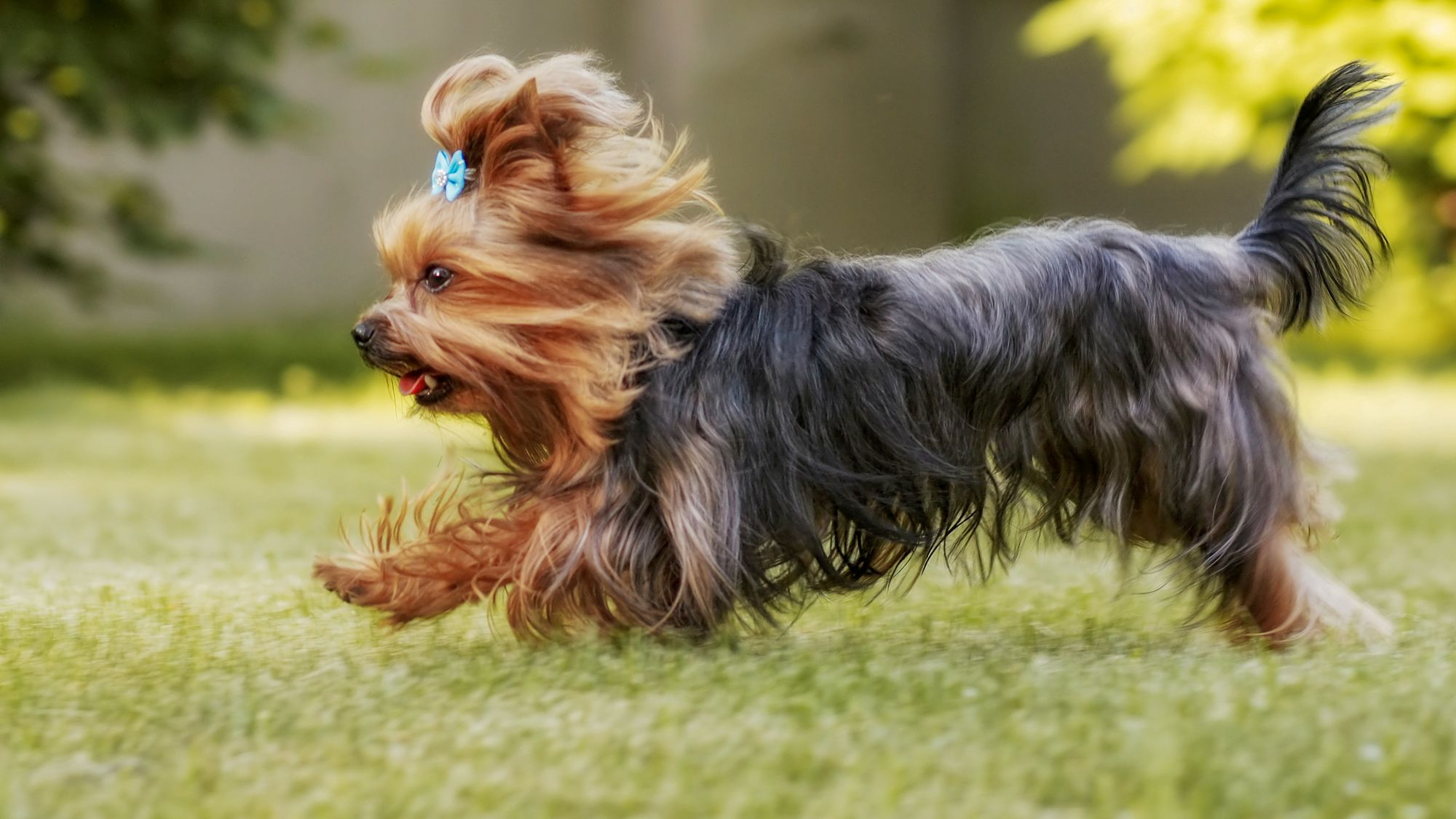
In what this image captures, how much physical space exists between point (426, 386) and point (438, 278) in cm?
21

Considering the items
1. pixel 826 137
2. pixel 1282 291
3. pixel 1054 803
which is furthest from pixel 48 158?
pixel 1054 803

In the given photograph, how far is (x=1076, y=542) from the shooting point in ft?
11.3

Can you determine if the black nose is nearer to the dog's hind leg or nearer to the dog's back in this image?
the dog's back

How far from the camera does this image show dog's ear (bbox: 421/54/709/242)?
10.2 ft

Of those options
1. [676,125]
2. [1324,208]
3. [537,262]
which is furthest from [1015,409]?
[676,125]

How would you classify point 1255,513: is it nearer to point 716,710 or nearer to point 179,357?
point 716,710

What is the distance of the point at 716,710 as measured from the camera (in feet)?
8.48

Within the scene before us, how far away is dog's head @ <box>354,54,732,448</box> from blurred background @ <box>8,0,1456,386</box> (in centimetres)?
494

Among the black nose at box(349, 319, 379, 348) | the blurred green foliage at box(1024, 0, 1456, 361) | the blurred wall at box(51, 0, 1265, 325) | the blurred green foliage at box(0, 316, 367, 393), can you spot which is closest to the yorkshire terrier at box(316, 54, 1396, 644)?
the black nose at box(349, 319, 379, 348)

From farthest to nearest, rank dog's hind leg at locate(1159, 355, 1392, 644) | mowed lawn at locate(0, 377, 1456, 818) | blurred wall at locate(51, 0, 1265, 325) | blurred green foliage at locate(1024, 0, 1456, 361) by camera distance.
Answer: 1. blurred wall at locate(51, 0, 1265, 325)
2. blurred green foliage at locate(1024, 0, 1456, 361)
3. dog's hind leg at locate(1159, 355, 1392, 644)
4. mowed lawn at locate(0, 377, 1456, 818)

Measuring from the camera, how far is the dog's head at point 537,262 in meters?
3.09

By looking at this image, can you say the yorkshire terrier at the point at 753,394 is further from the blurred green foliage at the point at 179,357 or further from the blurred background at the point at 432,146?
the blurred green foliage at the point at 179,357

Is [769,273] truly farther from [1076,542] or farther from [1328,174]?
[1328,174]

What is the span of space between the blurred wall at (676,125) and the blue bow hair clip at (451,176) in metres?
9.33
